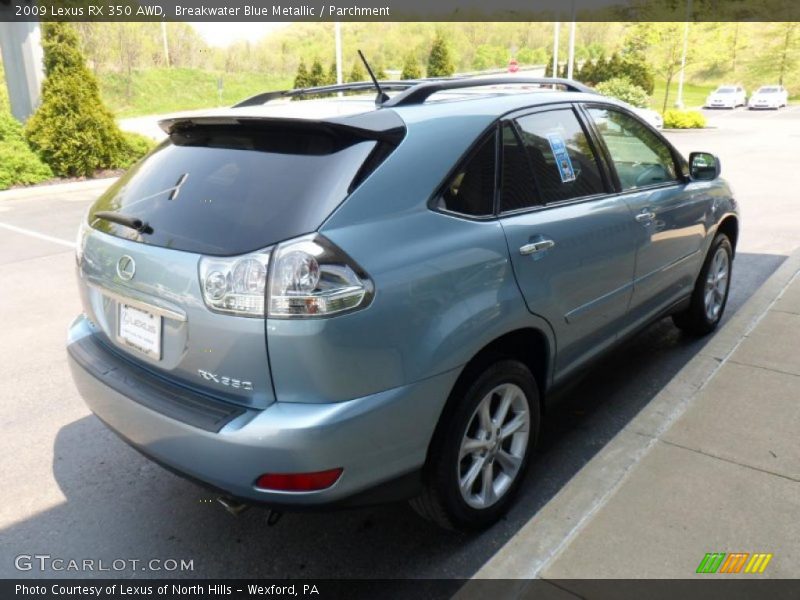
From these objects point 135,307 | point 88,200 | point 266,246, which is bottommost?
point 88,200

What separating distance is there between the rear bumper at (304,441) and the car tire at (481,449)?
13 cm

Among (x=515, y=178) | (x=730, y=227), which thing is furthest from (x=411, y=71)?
(x=515, y=178)

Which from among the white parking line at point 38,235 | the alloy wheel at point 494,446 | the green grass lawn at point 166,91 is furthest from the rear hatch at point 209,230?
the green grass lawn at point 166,91

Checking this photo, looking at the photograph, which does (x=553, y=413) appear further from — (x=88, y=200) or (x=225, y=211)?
(x=88, y=200)

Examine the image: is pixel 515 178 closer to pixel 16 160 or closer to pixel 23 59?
pixel 16 160

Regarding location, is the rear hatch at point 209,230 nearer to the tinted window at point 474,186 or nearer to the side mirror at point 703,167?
the tinted window at point 474,186

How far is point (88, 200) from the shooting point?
11680 millimetres

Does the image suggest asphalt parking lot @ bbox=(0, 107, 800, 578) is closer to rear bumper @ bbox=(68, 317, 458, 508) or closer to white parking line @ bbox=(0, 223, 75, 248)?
rear bumper @ bbox=(68, 317, 458, 508)

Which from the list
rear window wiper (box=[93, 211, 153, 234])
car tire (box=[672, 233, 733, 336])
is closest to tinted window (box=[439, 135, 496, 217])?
rear window wiper (box=[93, 211, 153, 234])

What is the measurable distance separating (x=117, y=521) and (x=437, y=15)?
257ft

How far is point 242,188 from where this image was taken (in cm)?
234

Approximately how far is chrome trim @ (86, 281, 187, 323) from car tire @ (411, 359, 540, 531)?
101cm

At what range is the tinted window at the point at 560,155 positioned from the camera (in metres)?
2.95

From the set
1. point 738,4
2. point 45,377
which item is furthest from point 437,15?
point 45,377
